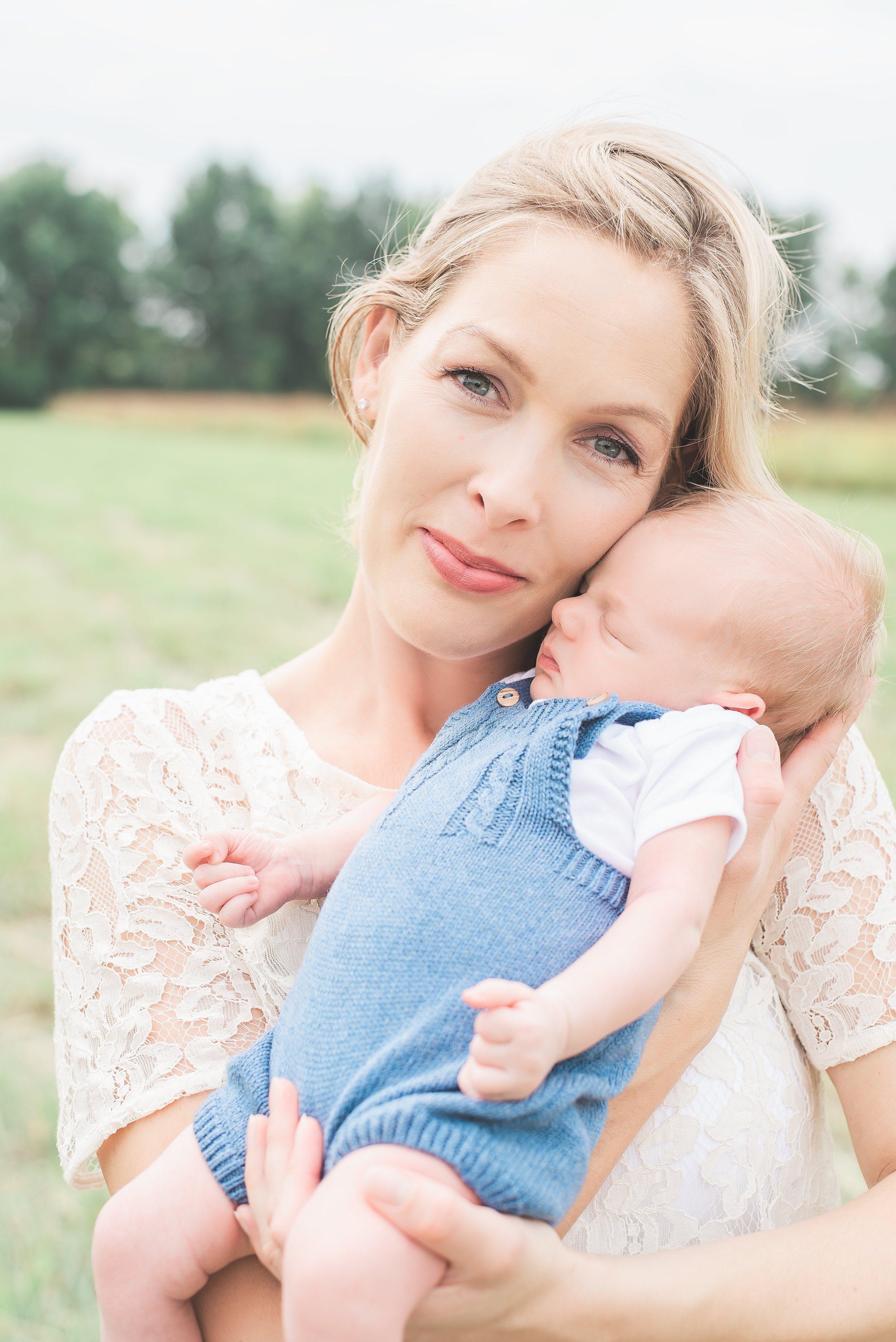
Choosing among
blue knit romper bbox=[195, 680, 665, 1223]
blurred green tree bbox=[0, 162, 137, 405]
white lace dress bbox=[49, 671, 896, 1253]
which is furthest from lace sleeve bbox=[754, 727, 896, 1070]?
blurred green tree bbox=[0, 162, 137, 405]

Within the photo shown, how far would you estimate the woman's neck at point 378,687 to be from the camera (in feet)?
6.13

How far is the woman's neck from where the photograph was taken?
6.13 feet

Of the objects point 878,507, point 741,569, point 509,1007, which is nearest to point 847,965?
point 741,569

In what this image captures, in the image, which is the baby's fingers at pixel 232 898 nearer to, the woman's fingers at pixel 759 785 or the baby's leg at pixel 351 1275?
the baby's leg at pixel 351 1275

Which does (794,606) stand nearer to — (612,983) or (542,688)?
(542,688)

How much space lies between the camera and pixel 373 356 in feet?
6.40

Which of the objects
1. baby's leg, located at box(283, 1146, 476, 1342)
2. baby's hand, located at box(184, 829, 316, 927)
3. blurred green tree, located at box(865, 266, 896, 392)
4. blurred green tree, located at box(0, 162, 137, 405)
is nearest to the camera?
baby's leg, located at box(283, 1146, 476, 1342)

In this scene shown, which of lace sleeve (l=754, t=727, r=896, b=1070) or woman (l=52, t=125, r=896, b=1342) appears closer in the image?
woman (l=52, t=125, r=896, b=1342)

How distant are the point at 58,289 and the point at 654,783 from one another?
127 feet

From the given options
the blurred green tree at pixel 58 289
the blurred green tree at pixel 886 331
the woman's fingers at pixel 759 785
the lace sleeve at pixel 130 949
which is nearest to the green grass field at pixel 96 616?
the woman's fingers at pixel 759 785

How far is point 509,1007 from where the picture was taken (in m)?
1.11

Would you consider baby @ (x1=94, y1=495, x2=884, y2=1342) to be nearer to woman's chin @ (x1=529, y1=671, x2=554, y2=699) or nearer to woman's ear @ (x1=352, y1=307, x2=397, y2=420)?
woman's chin @ (x1=529, y1=671, x2=554, y2=699)

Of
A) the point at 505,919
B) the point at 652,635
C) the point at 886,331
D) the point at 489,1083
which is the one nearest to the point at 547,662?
the point at 652,635

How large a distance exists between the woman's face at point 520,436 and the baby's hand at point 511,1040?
2.19 feet
